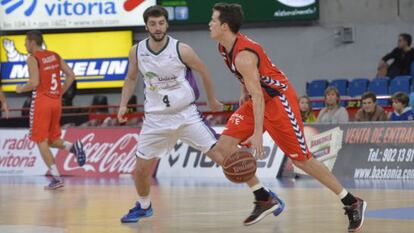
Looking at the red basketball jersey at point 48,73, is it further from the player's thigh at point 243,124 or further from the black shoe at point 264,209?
the black shoe at point 264,209

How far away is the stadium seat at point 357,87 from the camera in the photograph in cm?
2131

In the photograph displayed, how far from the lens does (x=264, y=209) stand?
9.04 meters

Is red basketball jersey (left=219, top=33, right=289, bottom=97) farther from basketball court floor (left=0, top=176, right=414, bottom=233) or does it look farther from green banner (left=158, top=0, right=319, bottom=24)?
green banner (left=158, top=0, right=319, bottom=24)

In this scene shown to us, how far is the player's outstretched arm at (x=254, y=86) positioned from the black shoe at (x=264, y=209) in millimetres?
853

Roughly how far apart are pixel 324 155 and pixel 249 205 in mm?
5026

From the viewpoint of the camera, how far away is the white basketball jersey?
378 inches

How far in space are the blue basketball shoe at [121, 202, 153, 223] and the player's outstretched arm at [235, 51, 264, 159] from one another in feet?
6.04

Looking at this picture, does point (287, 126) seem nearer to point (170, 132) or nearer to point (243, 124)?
point (243, 124)

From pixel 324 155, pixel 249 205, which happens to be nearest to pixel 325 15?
pixel 324 155

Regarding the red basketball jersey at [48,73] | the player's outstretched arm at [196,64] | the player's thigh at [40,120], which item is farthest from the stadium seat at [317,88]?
the player's outstretched arm at [196,64]

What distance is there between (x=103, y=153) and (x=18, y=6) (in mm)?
7285

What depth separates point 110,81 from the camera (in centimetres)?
2469

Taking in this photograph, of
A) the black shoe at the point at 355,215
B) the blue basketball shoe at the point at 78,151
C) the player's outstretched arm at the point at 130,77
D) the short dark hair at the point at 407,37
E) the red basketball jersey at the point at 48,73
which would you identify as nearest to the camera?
the black shoe at the point at 355,215

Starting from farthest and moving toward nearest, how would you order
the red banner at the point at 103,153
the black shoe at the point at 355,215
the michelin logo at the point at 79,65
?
the michelin logo at the point at 79,65 → the red banner at the point at 103,153 → the black shoe at the point at 355,215
